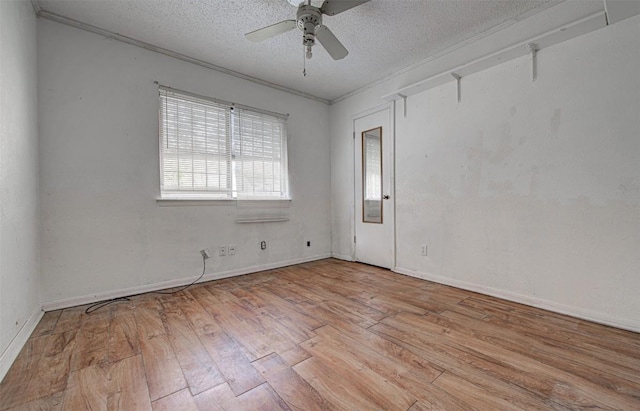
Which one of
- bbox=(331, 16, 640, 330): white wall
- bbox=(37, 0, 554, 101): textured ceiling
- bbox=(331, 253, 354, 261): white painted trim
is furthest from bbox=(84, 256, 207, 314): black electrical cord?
bbox=(331, 16, 640, 330): white wall

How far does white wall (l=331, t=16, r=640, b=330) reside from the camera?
203cm

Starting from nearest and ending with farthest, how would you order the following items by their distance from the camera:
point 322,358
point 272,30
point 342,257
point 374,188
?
point 322,358
point 272,30
point 374,188
point 342,257

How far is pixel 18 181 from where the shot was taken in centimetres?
189

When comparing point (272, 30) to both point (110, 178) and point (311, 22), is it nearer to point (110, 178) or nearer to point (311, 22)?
point (311, 22)

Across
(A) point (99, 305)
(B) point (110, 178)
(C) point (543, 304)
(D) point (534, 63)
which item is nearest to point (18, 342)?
(A) point (99, 305)

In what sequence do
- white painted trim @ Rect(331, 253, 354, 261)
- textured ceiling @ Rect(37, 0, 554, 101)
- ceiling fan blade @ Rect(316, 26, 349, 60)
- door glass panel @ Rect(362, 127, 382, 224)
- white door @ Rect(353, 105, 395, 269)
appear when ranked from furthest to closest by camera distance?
white painted trim @ Rect(331, 253, 354, 261) < door glass panel @ Rect(362, 127, 382, 224) < white door @ Rect(353, 105, 395, 269) < textured ceiling @ Rect(37, 0, 554, 101) < ceiling fan blade @ Rect(316, 26, 349, 60)

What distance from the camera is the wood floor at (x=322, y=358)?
4.30ft

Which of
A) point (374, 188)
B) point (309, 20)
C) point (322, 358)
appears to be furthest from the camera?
point (374, 188)

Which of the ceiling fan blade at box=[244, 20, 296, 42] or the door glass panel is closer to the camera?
the ceiling fan blade at box=[244, 20, 296, 42]

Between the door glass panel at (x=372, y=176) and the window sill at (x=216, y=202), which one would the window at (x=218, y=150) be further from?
the door glass panel at (x=372, y=176)

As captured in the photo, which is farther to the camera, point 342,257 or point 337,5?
point 342,257

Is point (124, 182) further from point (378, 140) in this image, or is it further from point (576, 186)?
point (576, 186)

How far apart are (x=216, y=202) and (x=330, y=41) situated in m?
2.21

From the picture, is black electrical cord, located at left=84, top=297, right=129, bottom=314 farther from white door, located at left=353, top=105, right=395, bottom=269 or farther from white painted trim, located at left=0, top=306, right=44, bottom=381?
white door, located at left=353, top=105, right=395, bottom=269
